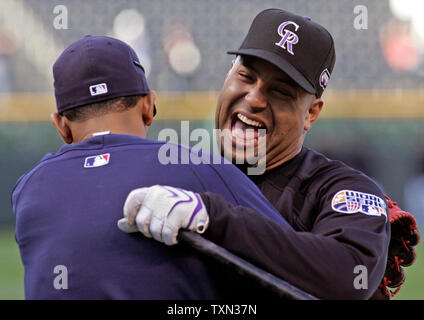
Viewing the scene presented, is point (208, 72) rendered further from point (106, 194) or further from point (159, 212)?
point (159, 212)

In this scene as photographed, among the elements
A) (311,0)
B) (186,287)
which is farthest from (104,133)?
(311,0)

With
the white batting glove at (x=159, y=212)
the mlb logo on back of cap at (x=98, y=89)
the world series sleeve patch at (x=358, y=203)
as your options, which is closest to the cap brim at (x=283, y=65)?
the world series sleeve patch at (x=358, y=203)

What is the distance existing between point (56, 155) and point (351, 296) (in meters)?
0.87

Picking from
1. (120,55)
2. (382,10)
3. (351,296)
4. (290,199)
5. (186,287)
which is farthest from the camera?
(382,10)

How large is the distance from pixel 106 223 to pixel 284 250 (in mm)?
446

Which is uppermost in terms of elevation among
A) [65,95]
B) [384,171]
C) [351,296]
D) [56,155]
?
[65,95]

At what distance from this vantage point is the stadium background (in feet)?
28.4

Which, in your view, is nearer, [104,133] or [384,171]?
[104,133]

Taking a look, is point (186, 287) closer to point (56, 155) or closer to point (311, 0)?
point (56, 155)

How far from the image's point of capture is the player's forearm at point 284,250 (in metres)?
1.56

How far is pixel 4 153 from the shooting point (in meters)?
8.93

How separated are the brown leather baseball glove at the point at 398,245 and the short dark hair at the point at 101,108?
975mm

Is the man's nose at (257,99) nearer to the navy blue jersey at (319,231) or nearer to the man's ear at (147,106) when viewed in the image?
the navy blue jersey at (319,231)

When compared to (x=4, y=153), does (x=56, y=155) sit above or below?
above
